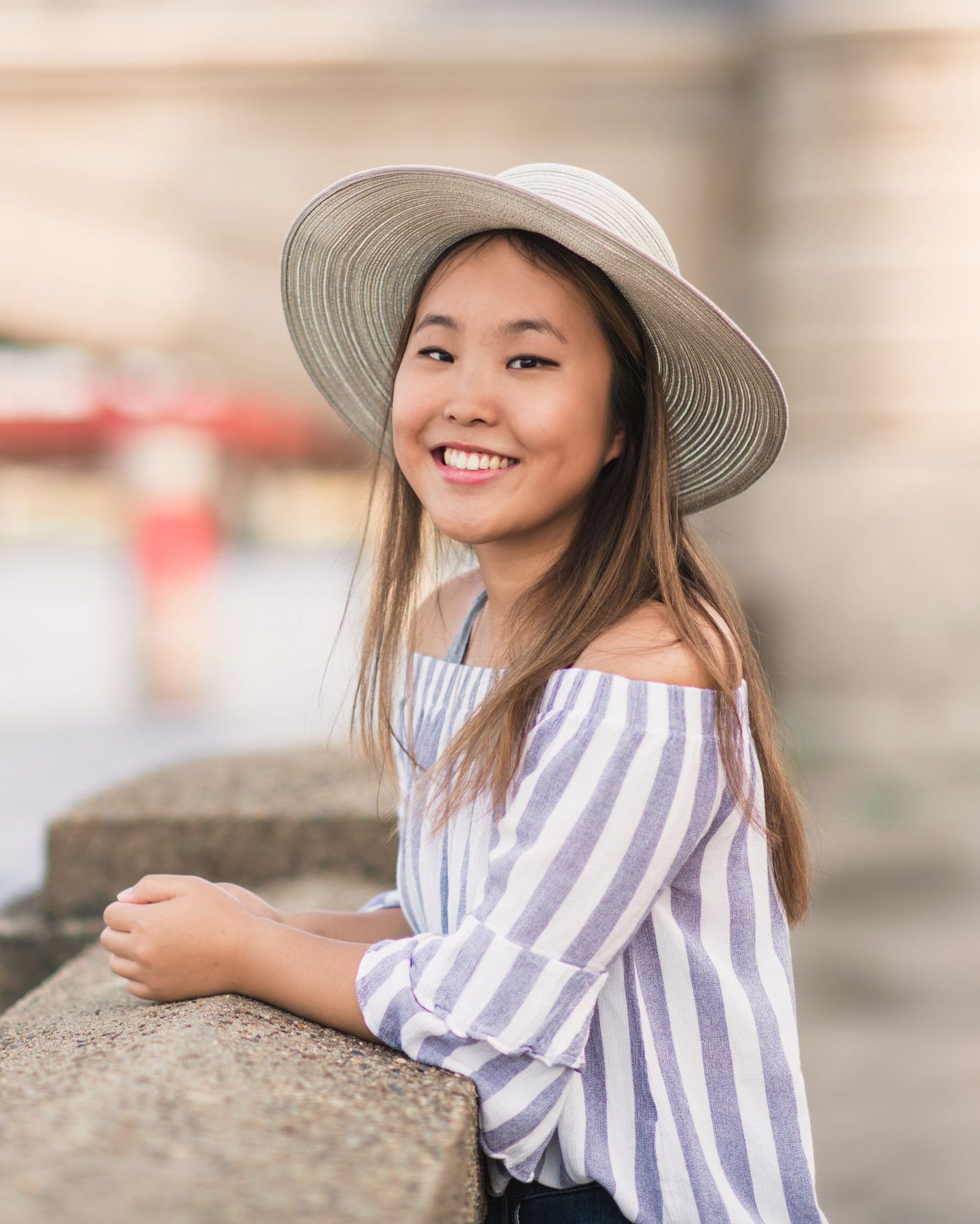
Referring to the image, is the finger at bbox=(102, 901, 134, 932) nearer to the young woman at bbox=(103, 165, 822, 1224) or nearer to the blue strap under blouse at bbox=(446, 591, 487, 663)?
the young woman at bbox=(103, 165, 822, 1224)

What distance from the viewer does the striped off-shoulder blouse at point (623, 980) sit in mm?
1053

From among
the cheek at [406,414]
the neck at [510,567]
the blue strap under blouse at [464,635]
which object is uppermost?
the cheek at [406,414]

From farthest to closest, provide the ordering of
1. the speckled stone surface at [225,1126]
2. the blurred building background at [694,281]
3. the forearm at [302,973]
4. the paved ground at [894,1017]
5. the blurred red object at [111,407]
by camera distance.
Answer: the blurred red object at [111,407]
the blurred building background at [694,281]
the paved ground at [894,1017]
the forearm at [302,973]
the speckled stone surface at [225,1126]

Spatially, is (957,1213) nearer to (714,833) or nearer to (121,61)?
(714,833)

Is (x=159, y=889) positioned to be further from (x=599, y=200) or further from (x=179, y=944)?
(x=599, y=200)

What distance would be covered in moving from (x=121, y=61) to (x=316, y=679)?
5.90 meters

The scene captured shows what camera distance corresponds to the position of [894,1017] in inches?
125

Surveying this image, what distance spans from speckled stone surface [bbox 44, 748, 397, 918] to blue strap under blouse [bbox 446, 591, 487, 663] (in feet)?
1.34

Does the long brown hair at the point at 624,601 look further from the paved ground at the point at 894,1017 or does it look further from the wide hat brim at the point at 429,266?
the paved ground at the point at 894,1017

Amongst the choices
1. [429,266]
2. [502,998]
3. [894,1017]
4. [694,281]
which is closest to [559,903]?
[502,998]

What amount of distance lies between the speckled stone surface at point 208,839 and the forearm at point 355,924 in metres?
0.34

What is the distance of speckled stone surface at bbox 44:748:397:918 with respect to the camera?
6.03 ft

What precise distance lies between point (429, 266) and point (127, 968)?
83 cm

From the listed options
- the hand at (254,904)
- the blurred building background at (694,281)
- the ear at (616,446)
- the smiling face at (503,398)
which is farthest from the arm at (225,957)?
the blurred building background at (694,281)
